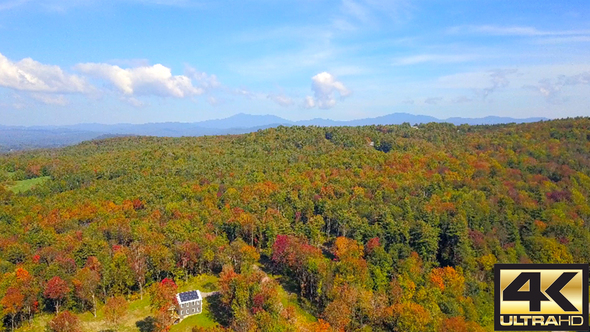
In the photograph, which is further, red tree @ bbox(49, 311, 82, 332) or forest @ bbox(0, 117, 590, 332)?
forest @ bbox(0, 117, 590, 332)

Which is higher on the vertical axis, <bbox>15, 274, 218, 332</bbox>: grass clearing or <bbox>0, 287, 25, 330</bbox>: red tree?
<bbox>0, 287, 25, 330</bbox>: red tree

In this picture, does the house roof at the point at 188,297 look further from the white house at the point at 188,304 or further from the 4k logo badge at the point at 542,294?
the 4k logo badge at the point at 542,294

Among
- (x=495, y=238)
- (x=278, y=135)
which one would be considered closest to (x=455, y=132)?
(x=278, y=135)

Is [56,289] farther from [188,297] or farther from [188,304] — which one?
[188,304]

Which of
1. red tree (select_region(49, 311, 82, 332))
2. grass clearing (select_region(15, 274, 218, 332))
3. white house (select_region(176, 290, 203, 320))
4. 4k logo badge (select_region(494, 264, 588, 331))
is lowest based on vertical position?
grass clearing (select_region(15, 274, 218, 332))

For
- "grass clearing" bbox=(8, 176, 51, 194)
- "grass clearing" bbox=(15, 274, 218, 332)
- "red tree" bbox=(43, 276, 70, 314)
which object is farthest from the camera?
"grass clearing" bbox=(8, 176, 51, 194)

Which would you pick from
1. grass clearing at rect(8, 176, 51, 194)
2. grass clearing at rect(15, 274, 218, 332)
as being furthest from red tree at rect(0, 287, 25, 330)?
grass clearing at rect(8, 176, 51, 194)

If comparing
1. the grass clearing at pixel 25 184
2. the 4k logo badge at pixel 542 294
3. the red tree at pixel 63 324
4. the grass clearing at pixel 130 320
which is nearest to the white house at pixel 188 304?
the grass clearing at pixel 130 320

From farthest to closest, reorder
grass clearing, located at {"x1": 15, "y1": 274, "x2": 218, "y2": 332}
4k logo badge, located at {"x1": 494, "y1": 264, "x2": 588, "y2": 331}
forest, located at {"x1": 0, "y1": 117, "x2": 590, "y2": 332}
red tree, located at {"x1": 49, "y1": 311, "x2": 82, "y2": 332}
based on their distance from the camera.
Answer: grass clearing, located at {"x1": 15, "y1": 274, "x2": 218, "y2": 332}, forest, located at {"x1": 0, "y1": 117, "x2": 590, "y2": 332}, red tree, located at {"x1": 49, "y1": 311, "x2": 82, "y2": 332}, 4k logo badge, located at {"x1": 494, "y1": 264, "x2": 588, "y2": 331}

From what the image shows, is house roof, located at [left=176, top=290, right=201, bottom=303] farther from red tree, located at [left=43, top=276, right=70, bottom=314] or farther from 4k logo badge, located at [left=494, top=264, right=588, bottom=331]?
4k logo badge, located at [left=494, top=264, right=588, bottom=331]
